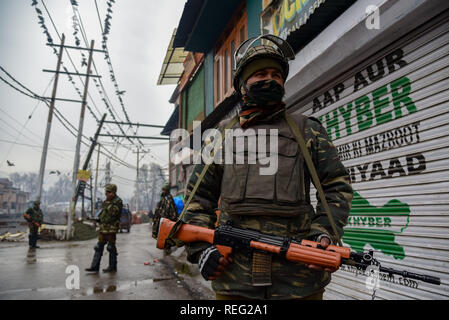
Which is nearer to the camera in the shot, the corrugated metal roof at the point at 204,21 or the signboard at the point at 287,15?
the signboard at the point at 287,15

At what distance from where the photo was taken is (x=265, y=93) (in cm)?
172

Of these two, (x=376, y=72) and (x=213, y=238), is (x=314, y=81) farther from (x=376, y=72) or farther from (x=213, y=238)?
(x=213, y=238)

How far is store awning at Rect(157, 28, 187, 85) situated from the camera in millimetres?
14556

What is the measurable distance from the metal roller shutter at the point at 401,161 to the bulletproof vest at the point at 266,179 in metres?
1.98

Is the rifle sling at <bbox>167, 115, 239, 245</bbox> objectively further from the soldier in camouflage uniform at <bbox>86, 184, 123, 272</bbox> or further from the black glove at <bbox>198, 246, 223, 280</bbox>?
the soldier in camouflage uniform at <bbox>86, 184, 123, 272</bbox>

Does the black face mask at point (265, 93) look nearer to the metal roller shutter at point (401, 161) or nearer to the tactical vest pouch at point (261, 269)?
the tactical vest pouch at point (261, 269)

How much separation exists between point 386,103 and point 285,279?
292cm

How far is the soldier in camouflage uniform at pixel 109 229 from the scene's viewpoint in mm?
6534

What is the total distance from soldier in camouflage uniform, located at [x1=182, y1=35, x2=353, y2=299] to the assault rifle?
0.15ft

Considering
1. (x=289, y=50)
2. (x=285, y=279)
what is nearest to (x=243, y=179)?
(x=285, y=279)

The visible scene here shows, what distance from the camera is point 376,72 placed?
3.60 metres

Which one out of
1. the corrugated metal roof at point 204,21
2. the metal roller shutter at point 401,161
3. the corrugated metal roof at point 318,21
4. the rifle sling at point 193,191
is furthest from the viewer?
the corrugated metal roof at point 204,21

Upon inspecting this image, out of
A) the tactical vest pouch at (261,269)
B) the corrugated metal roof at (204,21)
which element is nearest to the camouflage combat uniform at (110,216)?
the tactical vest pouch at (261,269)

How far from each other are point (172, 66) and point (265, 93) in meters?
15.8
